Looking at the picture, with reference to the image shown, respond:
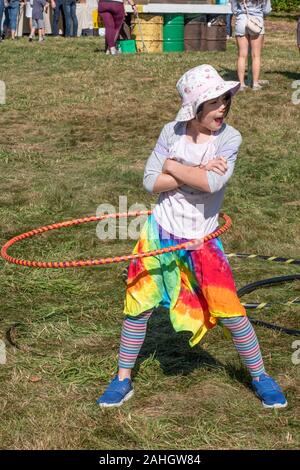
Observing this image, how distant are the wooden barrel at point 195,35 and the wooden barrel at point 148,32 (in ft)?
2.38

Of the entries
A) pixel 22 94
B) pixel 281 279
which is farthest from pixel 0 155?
pixel 281 279

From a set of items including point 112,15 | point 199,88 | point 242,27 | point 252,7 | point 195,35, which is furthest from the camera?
point 195,35

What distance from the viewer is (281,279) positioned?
7.17 m

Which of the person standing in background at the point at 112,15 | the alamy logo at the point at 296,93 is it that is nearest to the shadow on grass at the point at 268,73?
the alamy logo at the point at 296,93

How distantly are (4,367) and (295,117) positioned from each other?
970 centimetres

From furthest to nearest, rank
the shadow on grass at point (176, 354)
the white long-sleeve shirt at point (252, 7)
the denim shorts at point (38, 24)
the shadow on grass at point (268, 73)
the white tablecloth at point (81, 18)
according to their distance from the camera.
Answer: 1. the white tablecloth at point (81, 18)
2. the denim shorts at point (38, 24)
3. the shadow on grass at point (268, 73)
4. the white long-sleeve shirt at point (252, 7)
5. the shadow on grass at point (176, 354)

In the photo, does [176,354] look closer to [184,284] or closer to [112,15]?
[184,284]

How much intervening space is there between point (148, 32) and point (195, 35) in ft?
4.01

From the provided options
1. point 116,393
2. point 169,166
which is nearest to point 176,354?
point 116,393

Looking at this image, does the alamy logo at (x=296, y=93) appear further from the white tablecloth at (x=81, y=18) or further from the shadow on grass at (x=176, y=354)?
the white tablecloth at (x=81, y=18)

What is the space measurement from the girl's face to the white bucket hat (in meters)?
0.06

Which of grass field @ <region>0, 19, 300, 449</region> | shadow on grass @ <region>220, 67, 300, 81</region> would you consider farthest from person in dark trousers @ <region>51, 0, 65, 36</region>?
shadow on grass @ <region>220, 67, 300, 81</region>

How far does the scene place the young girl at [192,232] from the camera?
4.61m

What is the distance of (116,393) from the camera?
16.4 ft
